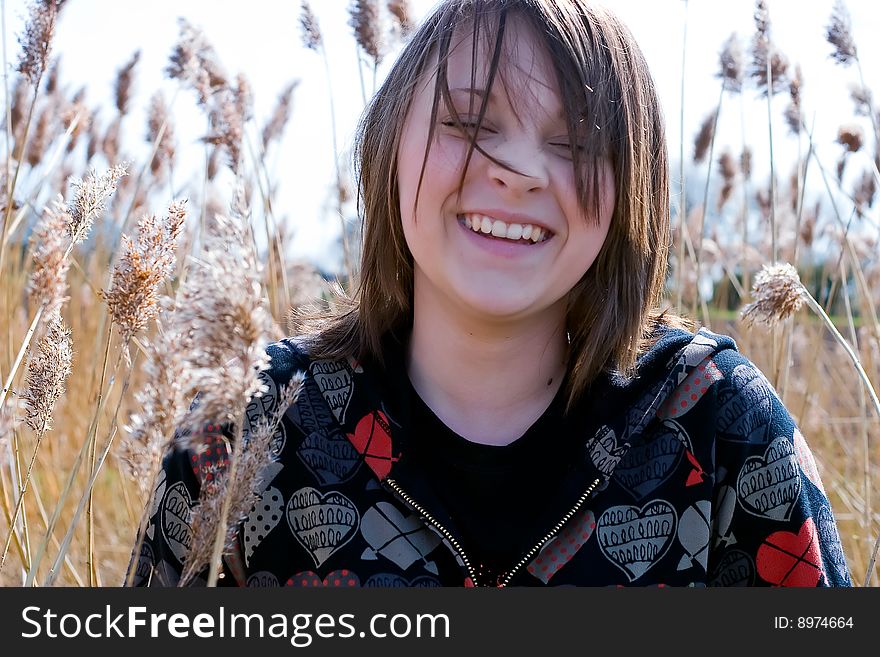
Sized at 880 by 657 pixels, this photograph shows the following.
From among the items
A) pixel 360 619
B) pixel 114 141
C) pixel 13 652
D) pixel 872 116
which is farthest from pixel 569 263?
pixel 114 141

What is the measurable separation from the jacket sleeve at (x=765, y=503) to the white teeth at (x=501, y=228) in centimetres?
36

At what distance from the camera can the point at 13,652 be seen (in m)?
0.92

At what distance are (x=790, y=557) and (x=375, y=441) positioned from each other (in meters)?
0.59

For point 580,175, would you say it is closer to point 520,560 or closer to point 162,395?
point 520,560

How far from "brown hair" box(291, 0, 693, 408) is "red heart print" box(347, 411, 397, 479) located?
0.14 m

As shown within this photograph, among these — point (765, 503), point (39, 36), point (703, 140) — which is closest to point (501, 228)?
point (765, 503)

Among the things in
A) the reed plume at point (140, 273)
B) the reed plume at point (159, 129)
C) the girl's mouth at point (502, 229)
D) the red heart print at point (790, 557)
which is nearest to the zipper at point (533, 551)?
the red heart print at point (790, 557)

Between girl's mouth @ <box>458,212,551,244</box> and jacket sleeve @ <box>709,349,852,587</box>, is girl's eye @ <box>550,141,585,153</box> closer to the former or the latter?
girl's mouth @ <box>458,212,551,244</box>

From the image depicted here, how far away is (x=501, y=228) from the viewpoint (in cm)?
123

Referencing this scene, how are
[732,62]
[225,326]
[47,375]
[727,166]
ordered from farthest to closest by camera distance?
1. [727,166]
2. [732,62]
3. [47,375]
4. [225,326]

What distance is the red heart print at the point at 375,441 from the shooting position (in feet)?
4.05

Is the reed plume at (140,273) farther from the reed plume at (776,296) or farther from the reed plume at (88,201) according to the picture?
the reed plume at (776,296)

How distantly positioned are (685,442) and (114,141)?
1.77 meters

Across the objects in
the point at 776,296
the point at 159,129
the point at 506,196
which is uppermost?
the point at 159,129
